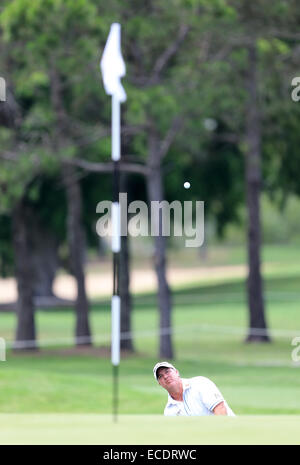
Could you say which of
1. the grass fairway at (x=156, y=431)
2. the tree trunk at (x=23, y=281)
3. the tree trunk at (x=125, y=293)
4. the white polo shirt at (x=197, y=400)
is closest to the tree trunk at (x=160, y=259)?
the tree trunk at (x=125, y=293)

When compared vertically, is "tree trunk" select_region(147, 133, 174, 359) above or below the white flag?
above

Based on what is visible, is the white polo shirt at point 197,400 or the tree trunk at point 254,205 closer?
the white polo shirt at point 197,400

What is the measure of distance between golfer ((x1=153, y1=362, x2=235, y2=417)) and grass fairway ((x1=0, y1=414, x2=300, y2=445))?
28cm

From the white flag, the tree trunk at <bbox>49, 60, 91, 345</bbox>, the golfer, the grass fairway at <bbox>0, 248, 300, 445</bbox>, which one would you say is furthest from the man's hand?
the tree trunk at <bbox>49, 60, 91, 345</bbox>

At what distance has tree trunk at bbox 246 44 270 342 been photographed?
3041 centimetres

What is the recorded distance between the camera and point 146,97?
82.8 ft

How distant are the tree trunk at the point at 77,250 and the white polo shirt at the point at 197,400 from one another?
2243 centimetres

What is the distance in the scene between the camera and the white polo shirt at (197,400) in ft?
27.0

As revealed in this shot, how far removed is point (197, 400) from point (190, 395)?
0.26 ft

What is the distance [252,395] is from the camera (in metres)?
19.9

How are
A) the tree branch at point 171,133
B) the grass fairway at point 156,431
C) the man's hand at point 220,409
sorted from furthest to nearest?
the tree branch at point 171,133
the man's hand at point 220,409
the grass fairway at point 156,431

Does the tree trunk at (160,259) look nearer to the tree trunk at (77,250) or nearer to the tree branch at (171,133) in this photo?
the tree branch at (171,133)

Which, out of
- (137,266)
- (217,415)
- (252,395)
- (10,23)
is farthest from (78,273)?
(137,266)

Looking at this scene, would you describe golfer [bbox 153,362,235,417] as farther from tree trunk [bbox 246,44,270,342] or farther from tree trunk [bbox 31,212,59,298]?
tree trunk [bbox 31,212,59,298]
